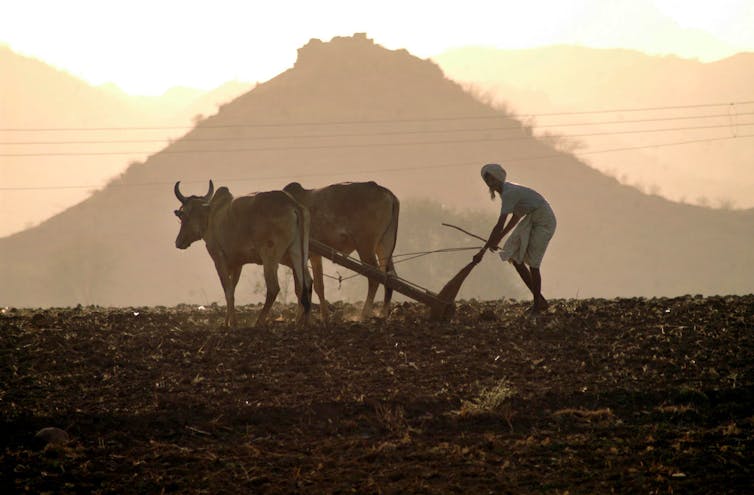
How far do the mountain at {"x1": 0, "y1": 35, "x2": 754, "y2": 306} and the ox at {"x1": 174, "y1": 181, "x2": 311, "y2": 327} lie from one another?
7277 centimetres

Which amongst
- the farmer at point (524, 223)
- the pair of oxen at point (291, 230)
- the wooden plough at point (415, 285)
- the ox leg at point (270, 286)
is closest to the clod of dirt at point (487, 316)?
the wooden plough at point (415, 285)

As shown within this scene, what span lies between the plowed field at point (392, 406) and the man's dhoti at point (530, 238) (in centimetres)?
77

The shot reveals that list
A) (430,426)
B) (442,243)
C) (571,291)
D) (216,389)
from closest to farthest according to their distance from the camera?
(430,426) → (216,389) → (442,243) → (571,291)

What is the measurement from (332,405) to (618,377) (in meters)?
2.69

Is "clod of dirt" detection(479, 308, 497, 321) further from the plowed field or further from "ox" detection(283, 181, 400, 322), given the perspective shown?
"ox" detection(283, 181, 400, 322)

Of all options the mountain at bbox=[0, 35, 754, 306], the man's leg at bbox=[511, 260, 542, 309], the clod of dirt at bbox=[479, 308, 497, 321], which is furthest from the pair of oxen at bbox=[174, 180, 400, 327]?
the mountain at bbox=[0, 35, 754, 306]

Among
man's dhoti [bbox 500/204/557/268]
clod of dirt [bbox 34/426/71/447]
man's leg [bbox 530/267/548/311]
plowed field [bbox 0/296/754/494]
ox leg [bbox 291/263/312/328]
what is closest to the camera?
plowed field [bbox 0/296/754/494]

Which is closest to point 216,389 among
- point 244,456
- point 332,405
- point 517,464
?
point 332,405

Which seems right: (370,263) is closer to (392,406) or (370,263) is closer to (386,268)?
(386,268)

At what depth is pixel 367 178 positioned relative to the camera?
111 metres

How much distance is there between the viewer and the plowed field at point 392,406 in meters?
8.63

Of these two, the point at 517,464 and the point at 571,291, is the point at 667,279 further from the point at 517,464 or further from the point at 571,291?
the point at 517,464

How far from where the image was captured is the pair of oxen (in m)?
15.7

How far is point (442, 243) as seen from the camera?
71.4 m
